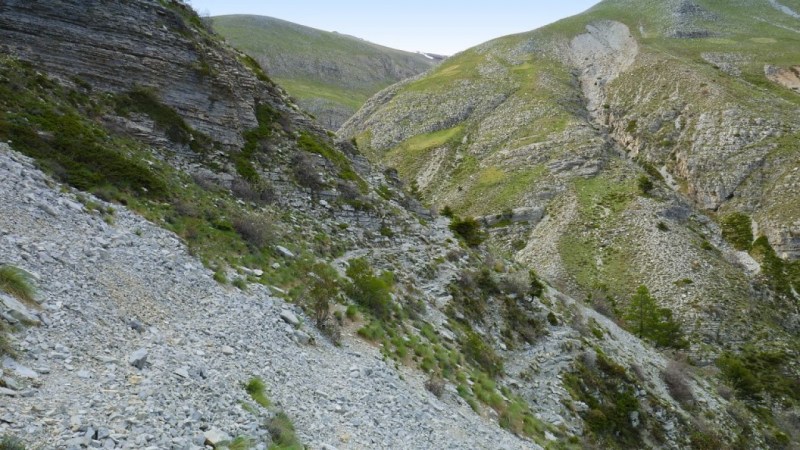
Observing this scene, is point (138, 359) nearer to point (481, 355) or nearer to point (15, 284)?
point (15, 284)

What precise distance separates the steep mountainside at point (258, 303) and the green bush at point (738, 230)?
9.57 m

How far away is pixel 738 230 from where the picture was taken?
6003 cm

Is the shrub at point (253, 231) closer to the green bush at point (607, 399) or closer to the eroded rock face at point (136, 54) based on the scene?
the eroded rock face at point (136, 54)

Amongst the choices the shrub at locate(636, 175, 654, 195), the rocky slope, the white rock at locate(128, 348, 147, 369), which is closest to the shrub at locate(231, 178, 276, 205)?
the white rock at locate(128, 348, 147, 369)

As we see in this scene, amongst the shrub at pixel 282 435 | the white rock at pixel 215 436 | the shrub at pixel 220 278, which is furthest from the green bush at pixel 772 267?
the white rock at pixel 215 436

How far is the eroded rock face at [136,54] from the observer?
26344 mm

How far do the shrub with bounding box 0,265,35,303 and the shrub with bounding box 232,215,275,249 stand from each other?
10.8 metres

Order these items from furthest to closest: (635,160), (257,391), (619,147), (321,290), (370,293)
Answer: (619,147) < (635,160) < (370,293) < (321,290) < (257,391)

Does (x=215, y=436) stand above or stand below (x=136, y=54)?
below

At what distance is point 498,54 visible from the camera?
12150 cm


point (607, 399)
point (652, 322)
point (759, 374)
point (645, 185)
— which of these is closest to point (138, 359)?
point (607, 399)

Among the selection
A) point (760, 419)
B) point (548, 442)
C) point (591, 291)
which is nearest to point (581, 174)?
point (591, 291)

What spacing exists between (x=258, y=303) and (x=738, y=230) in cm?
6151

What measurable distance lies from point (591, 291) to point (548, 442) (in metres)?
33.3
